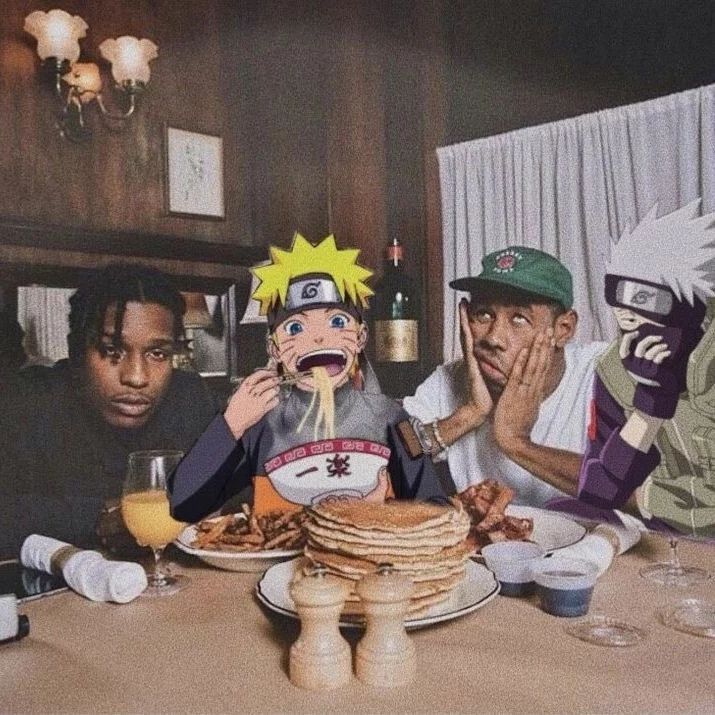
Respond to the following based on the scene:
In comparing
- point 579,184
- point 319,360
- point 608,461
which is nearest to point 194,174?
point 319,360

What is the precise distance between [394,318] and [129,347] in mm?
560

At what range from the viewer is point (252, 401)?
1482mm

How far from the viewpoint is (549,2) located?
66.6 inches

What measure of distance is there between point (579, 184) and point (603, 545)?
2.57 ft

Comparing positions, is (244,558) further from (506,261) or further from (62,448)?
(506,261)

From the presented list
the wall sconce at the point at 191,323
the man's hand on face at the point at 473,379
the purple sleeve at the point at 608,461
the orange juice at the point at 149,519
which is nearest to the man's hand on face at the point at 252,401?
the wall sconce at the point at 191,323

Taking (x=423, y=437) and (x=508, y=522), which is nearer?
(x=508, y=522)

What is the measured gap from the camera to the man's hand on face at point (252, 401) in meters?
1.46

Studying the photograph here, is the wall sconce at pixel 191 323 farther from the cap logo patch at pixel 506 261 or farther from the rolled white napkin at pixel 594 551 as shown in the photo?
the rolled white napkin at pixel 594 551

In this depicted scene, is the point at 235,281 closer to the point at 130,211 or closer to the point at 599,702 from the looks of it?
the point at 130,211

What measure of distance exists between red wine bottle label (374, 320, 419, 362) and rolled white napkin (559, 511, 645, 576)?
537 mm

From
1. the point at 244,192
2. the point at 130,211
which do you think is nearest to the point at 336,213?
the point at 244,192

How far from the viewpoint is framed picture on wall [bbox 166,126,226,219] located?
5.09ft

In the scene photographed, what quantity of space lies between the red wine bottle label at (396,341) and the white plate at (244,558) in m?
0.49
